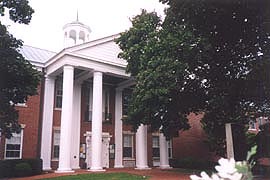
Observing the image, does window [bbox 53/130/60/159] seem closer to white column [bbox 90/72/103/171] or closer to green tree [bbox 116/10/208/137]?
white column [bbox 90/72/103/171]

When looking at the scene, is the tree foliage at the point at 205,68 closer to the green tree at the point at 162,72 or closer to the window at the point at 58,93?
the green tree at the point at 162,72

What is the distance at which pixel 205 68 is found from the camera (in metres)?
18.4

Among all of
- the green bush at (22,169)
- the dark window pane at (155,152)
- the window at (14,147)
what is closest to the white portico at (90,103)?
the window at (14,147)

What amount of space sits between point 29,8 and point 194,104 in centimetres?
1043

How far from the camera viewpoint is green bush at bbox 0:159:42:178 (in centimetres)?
2086

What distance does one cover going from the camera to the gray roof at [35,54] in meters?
26.3

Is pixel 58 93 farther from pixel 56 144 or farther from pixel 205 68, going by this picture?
pixel 205 68

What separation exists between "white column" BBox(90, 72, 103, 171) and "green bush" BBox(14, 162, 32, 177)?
3896 millimetres

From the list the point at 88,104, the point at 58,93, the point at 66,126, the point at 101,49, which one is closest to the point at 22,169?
the point at 66,126

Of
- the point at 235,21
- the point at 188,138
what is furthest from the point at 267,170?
the point at 235,21

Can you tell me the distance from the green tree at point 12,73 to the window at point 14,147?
8.14 m

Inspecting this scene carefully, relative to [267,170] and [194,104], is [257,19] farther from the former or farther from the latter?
[267,170]

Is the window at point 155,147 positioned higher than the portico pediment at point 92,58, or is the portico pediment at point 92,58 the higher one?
the portico pediment at point 92,58

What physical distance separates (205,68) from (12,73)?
32.2 ft
